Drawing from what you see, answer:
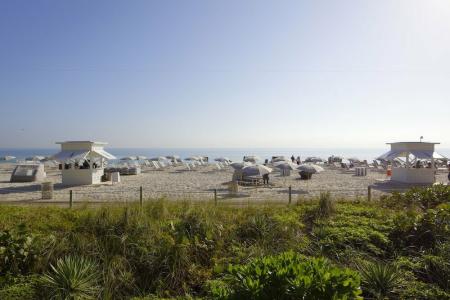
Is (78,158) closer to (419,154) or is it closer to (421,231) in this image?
(421,231)

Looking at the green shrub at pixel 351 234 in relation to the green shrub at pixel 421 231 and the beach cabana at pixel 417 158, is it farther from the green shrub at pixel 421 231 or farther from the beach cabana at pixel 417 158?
the beach cabana at pixel 417 158

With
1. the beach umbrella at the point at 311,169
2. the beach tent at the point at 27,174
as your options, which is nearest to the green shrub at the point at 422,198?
the beach umbrella at the point at 311,169

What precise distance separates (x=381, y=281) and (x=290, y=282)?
1.90 m

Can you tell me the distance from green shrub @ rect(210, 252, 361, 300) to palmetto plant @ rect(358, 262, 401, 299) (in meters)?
1.19

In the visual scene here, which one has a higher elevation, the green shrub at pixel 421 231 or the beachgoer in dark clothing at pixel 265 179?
the green shrub at pixel 421 231

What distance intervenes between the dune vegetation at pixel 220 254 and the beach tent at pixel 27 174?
17537mm

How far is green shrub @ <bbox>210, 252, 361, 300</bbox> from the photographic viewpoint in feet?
11.3

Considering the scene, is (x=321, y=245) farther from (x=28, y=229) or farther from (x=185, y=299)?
(x=28, y=229)

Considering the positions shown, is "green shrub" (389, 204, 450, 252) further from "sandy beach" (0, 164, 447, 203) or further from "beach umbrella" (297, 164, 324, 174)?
"beach umbrella" (297, 164, 324, 174)

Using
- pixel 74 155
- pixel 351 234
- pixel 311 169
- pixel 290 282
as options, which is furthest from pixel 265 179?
pixel 290 282

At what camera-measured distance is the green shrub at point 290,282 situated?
3.46 metres

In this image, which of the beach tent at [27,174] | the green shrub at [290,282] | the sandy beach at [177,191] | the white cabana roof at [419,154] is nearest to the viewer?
the green shrub at [290,282]

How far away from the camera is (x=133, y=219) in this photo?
21.6 ft

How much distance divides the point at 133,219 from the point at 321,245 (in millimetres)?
3324
